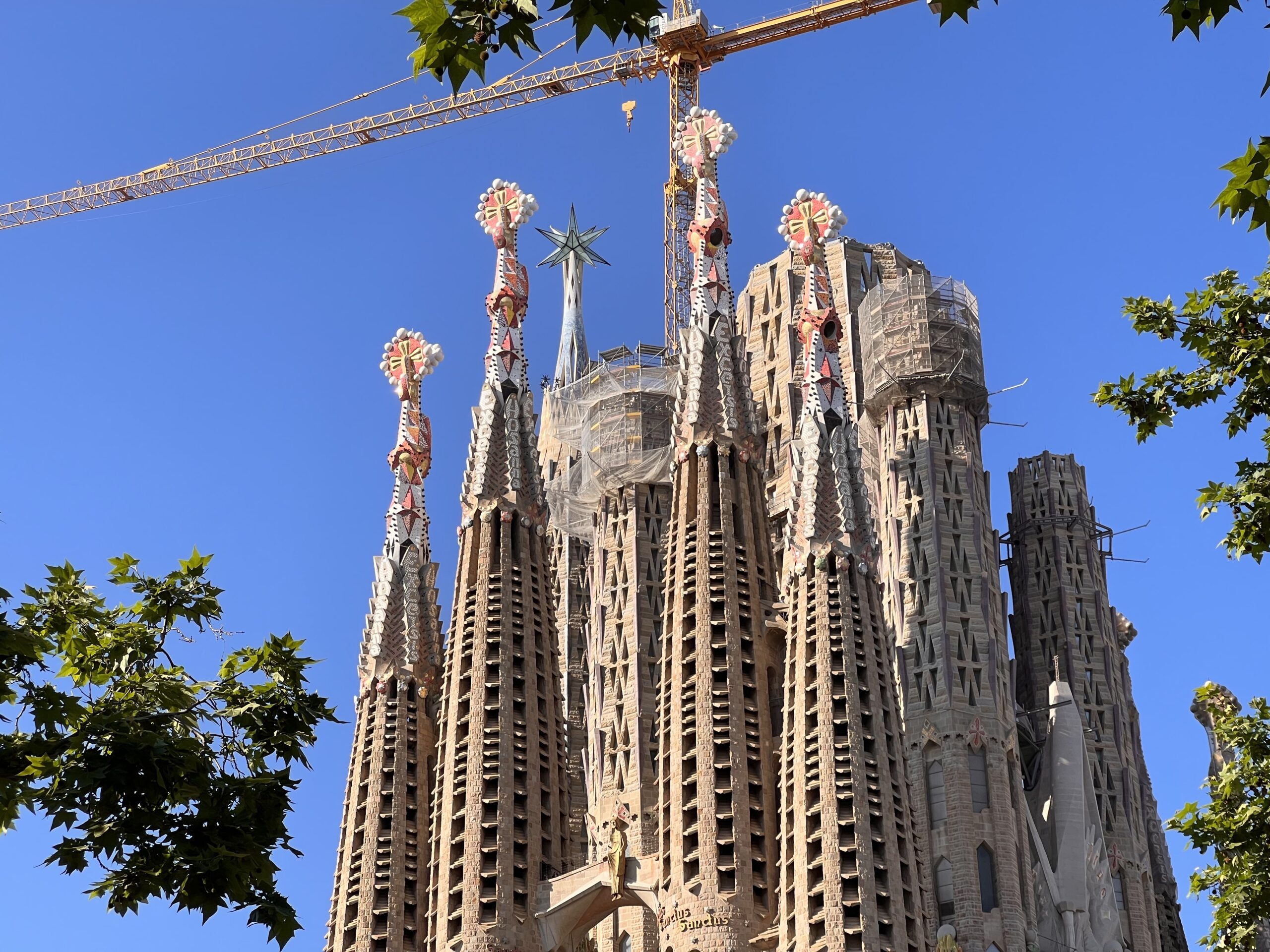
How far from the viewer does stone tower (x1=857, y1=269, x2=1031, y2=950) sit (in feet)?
179

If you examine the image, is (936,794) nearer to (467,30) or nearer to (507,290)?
(507,290)

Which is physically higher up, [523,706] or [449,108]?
[449,108]

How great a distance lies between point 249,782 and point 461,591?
3876 centimetres

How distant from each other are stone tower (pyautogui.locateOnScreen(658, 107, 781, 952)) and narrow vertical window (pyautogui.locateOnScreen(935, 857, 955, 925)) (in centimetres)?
765

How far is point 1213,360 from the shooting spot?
733 inches

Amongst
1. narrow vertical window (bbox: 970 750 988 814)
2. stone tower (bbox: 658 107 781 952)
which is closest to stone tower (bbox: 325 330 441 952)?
stone tower (bbox: 658 107 781 952)

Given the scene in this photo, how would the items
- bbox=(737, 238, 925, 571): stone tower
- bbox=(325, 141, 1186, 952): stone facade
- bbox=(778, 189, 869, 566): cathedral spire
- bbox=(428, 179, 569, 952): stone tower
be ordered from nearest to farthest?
bbox=(325, 141, 1186, 952): stone facade < bbox=(428, 179, 569, 952): stone tower < bbox=(778, 189, 869, 566): cathedral spire < bbox=(737, 238, 925, 571): stone tower

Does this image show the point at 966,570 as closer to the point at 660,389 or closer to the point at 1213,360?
the point at 660,389

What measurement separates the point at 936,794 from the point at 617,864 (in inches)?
422

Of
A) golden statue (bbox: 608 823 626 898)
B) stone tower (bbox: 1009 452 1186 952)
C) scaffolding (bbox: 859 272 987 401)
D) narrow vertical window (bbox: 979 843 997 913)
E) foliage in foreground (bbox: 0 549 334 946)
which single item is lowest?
foliage in foreground (bbox: 0 549 334 946)

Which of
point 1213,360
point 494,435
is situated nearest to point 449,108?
point 494,435

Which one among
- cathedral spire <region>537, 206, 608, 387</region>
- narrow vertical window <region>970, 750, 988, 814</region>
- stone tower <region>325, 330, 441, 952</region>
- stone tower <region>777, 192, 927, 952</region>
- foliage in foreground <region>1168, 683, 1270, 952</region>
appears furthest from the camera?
cathedral spire <region>537, 206, 608, 387</region>

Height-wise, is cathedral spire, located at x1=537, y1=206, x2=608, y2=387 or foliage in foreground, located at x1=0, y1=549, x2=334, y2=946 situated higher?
cathedral spire, located at x1=537, y1=206, x2=608, y2=387

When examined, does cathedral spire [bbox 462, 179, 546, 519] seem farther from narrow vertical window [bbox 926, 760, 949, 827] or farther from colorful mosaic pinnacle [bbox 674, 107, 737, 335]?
narrow vertical window [bbox 926, 760, 949, 827]
